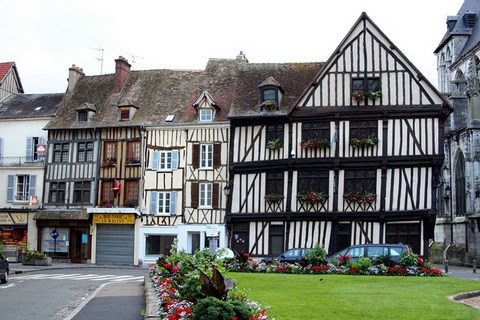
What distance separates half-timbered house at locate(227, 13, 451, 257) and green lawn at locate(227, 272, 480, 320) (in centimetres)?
1277

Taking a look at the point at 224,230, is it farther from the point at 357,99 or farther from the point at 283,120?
the point at 357,99

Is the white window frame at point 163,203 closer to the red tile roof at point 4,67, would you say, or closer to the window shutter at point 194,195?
the window shutter at point 194,195

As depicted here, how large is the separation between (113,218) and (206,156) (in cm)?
640

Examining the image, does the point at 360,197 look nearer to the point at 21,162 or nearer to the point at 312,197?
the point at 312,197

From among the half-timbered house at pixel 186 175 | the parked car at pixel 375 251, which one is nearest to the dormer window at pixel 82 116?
the half-timbered house at pixel 186 175

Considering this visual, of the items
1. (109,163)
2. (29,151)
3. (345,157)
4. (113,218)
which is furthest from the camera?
(29,151)

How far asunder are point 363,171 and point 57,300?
18.4 metres

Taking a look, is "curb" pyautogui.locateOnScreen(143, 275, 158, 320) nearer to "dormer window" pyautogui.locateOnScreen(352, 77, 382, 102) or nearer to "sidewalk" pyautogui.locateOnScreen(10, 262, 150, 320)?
"sidewalk" pyautogui.locateOnScreen(10, 262, 150, 320)

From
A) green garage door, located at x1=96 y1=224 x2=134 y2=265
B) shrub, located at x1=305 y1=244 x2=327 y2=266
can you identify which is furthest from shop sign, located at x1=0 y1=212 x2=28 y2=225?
shrub, located at x1=305 y1=244 x2=327 y2=266

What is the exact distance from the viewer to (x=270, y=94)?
3344cm

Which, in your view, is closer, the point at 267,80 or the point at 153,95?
the point at 267,80

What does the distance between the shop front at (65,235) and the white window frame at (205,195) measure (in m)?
6.80

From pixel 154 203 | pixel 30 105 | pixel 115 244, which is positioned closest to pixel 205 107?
pixel 154 203

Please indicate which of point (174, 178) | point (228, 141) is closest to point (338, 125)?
point (228, 141)
